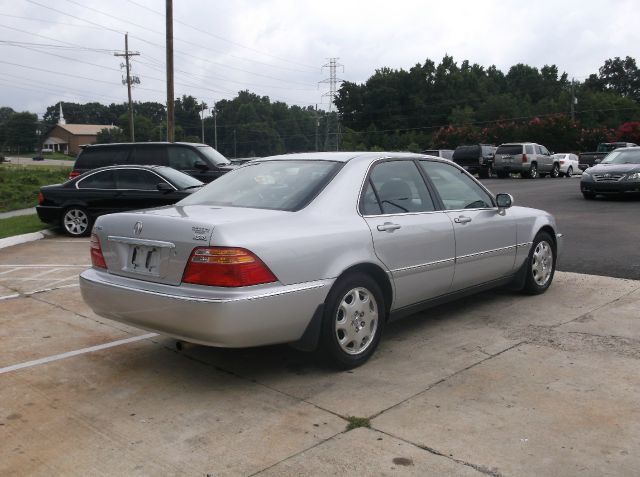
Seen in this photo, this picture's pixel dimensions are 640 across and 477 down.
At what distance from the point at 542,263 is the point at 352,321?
297 cm

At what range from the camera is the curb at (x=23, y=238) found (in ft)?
35.3

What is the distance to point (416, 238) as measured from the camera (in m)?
4.80

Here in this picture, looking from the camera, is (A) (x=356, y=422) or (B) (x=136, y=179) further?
(B) (x=136, y=179)

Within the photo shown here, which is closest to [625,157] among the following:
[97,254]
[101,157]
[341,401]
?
[101,157]

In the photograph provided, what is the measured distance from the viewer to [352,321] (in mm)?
4344

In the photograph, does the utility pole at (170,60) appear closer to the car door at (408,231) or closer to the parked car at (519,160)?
the parked car at (519,160)

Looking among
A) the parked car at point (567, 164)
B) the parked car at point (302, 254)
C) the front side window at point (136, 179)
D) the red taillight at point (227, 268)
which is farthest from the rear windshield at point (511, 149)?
the red taillight at point (227, 268)

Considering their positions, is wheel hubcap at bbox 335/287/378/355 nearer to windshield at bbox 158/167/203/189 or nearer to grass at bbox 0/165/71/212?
windshield at bbox 158/167/203/189

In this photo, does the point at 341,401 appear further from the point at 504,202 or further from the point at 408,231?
the point at 504,202

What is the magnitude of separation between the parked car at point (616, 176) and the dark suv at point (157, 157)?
385 inches

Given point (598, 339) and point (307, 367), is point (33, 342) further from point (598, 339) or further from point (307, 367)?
point (598, 339)

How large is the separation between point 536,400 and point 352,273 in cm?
141

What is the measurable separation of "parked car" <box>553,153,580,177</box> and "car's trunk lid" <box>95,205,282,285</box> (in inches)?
1286

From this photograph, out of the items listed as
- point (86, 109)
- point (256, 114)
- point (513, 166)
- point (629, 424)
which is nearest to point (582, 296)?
point (629, 424)
